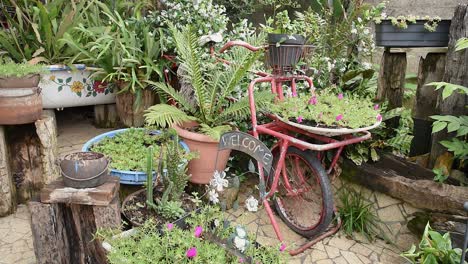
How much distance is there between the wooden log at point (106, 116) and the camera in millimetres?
4000

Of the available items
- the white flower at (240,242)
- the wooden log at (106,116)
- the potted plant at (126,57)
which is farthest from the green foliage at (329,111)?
the wooden log at (106,116)

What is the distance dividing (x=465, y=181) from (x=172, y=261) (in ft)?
7.00

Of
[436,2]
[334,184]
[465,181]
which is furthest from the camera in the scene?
[436,2]

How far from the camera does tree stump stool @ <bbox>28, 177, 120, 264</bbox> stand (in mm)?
1974

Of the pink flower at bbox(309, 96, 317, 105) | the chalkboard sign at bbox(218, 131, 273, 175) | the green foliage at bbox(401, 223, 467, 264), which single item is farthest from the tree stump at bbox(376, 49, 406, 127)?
the chalkboard sign at bbox(218, 131, 273, 175)

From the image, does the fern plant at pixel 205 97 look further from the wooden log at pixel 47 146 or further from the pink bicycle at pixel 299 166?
the wooden log at pixel 47 146

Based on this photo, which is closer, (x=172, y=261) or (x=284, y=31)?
Result: (x=172, y=261)

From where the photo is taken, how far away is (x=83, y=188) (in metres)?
2.00

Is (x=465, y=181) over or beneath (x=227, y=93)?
beneath

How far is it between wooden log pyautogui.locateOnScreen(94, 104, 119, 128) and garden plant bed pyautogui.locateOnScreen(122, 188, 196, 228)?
179cm

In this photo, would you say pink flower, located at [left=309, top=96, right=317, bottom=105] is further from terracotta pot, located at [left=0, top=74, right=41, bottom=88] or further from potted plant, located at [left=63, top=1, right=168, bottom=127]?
terracotta pot, located at [left=0, top=74, right=41, bottom=88]

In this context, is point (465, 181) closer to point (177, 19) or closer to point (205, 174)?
point (205, 174)

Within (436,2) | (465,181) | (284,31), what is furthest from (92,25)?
(436,2)

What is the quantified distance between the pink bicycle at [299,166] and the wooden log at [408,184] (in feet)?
0.80
